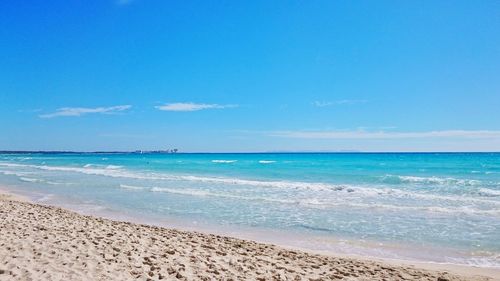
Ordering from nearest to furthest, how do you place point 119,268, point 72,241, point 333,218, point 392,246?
point 119,268 < point 72,241 < point 392,246 < point 333,218

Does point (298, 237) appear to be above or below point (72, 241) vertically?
below

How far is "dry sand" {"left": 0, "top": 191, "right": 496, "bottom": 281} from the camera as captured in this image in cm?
605

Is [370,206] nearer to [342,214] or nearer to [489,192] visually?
[342,214]

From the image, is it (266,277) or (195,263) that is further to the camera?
(195,263)

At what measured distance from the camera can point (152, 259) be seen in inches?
271

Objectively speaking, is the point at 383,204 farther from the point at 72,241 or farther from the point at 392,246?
the point at 72,241

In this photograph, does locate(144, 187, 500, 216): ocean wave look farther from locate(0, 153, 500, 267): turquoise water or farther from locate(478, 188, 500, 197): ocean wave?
locate(478, 188, 500, 197): ocean wave

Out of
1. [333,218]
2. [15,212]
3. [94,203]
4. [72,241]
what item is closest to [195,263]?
[72,241]

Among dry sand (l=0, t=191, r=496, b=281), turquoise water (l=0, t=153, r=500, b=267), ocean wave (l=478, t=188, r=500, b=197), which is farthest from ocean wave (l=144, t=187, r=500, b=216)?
dry sand (l=0, t=191, r=496, b=281)

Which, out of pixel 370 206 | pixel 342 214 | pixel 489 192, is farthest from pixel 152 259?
pixel 489 192

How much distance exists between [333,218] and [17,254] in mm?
10496

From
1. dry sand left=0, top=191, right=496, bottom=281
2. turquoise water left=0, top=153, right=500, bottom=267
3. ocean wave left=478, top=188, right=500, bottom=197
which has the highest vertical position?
dry sand left=0, top=191, right=496, bottom=281

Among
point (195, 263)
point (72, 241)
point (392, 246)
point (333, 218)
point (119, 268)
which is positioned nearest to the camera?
point (119, 268)

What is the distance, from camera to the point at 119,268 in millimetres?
6199
